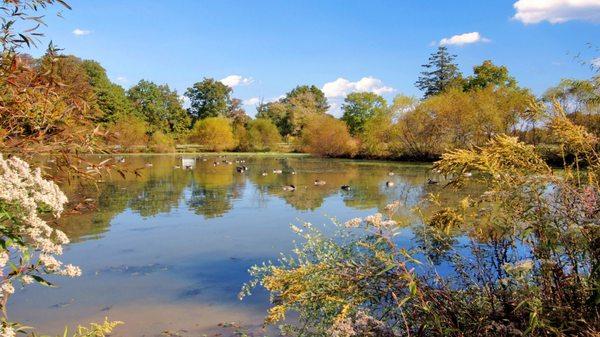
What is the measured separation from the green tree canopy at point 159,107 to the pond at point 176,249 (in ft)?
157

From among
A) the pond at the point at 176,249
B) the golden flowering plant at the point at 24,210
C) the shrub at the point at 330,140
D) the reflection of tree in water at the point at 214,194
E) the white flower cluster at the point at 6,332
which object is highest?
the shrub at the point at 330,140

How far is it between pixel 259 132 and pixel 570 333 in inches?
2307

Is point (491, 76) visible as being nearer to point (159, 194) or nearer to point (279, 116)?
point (279, 116)

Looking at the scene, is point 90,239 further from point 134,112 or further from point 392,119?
point 134,112

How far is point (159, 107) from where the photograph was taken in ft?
220

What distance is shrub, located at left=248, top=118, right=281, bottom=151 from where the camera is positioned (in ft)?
197

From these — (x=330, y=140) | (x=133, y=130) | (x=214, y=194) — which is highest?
(x=133, y=130)

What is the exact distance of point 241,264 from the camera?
818 centimetres

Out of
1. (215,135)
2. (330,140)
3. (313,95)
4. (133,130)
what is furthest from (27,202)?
(313,95)

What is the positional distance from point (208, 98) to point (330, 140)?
35845 millimetres

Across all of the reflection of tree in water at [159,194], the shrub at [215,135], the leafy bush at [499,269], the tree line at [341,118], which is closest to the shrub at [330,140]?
the tree line at [341,118]

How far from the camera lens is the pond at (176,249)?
5859 millimetres

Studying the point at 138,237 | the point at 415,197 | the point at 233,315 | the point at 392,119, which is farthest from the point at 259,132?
the point at 233,315

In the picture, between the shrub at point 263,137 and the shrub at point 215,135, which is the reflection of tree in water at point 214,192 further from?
the shrub at point 215,135
